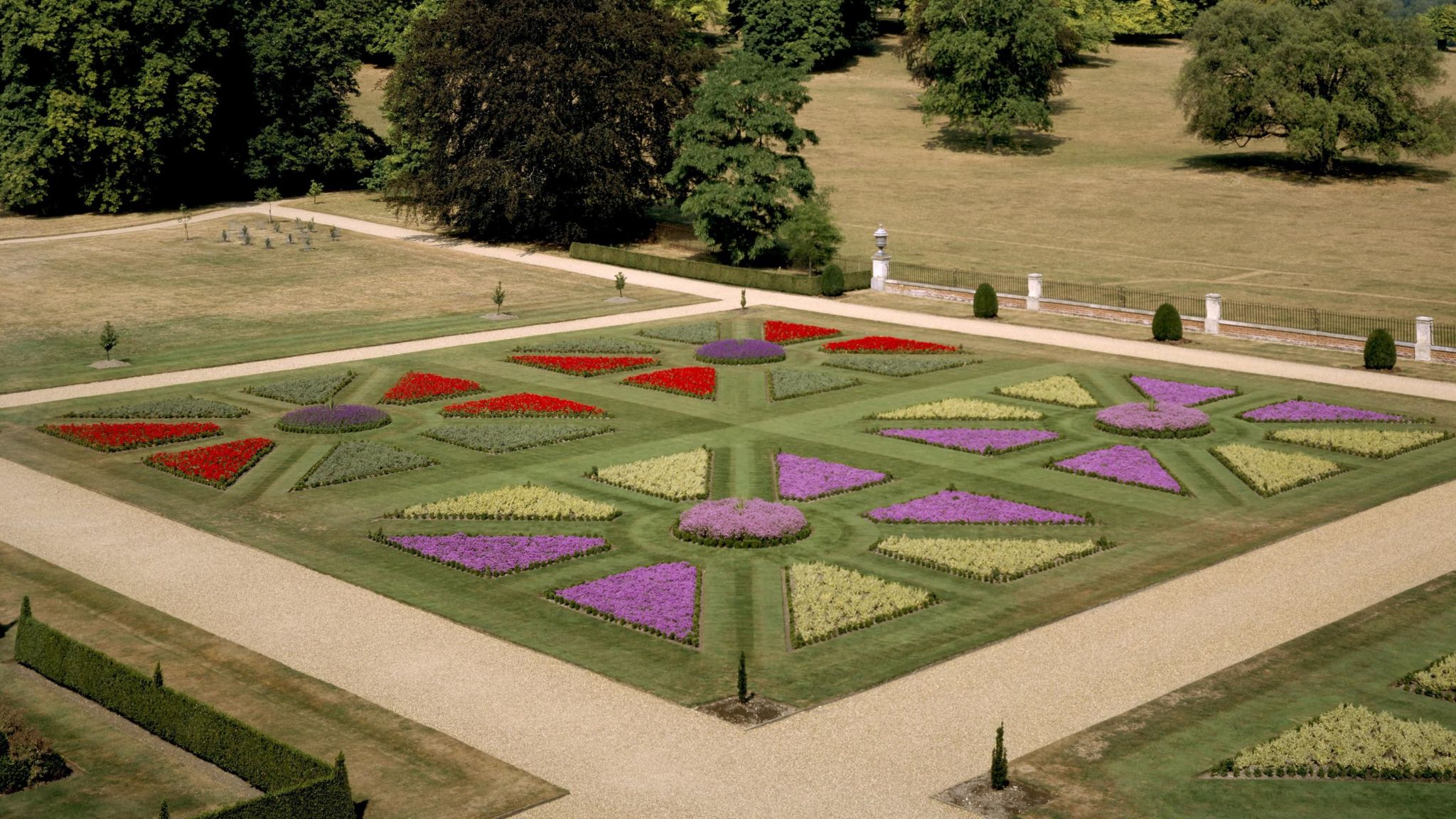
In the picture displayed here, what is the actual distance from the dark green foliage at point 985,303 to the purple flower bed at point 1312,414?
56.4ft

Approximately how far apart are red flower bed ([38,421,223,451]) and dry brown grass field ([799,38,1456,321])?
43641mm

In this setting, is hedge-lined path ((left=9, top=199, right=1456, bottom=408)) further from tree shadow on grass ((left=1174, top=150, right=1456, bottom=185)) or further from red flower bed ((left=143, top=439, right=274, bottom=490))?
tree shadow on grass ((left=1174, top=150, right=1456, bottom=185))

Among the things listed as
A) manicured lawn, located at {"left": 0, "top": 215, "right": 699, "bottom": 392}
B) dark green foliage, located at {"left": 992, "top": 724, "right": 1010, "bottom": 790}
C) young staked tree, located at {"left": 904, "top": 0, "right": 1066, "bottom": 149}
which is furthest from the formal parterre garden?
young staked tree, located at {"left": 904, "top": 0, "right": 1066, "bottom": 149}

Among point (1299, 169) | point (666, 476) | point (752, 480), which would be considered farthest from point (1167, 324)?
point (1299, 169)

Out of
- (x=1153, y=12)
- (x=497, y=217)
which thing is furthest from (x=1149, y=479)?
(x=1153, y=12)

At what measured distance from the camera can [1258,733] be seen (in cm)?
2302

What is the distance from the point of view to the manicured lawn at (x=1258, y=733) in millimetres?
20781

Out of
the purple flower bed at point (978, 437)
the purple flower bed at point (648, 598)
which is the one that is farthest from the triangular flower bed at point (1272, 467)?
the purple flower bed at point (648, 598)

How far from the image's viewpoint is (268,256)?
77438 millimetres

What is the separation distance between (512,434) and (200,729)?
2056 cm

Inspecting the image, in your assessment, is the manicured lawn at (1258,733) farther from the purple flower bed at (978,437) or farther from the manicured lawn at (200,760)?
the purple flower bed at (978,437)

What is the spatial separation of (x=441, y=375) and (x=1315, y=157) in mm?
69508

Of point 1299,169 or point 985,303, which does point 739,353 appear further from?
point 1299,169

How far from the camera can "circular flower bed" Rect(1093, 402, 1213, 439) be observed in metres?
41.8
